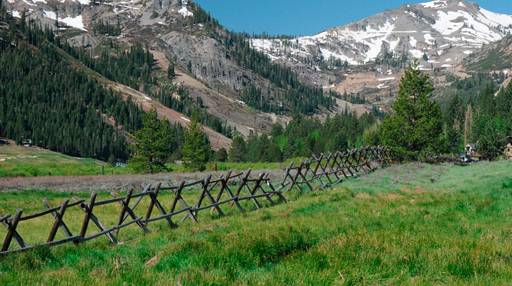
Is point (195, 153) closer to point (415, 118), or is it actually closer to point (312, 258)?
point (415, 118)

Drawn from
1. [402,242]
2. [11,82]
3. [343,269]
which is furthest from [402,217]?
[11,82]

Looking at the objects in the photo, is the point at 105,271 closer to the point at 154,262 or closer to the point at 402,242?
the point at 154,262

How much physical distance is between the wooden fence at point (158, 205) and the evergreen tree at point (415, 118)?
24.0 ft

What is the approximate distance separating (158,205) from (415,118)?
53977 mm

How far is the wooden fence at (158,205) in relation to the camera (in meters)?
16.4

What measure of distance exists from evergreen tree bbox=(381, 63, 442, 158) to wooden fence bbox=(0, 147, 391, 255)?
7329mm

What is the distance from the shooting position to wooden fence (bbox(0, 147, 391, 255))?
16422 mm

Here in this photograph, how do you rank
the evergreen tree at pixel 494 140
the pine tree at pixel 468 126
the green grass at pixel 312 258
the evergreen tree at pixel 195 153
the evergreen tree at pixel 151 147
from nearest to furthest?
the green grass at pixel 312 258
the evergreen tree at pixel 151 147
the evergreen tree at pixel 195 153
the evergreen tree at pixel 494 140
the pine tree at pixel 468 126

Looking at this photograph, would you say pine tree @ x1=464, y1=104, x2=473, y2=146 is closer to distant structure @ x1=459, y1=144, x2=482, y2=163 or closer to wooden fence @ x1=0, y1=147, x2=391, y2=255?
distant structure @ x1=459, y1=144, x2=482, y2=163

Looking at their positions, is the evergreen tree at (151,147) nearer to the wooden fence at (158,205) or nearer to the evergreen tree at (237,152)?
the wooden fence at (158,205)

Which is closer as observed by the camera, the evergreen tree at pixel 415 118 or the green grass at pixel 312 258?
the green grass at pixel 312 258

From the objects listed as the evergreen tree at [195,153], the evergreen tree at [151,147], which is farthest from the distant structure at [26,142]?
the evergreen tree at [151,147]

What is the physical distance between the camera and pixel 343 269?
9.47m

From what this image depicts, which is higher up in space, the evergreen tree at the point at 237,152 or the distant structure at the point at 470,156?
the distant structure at the point at 470,156
